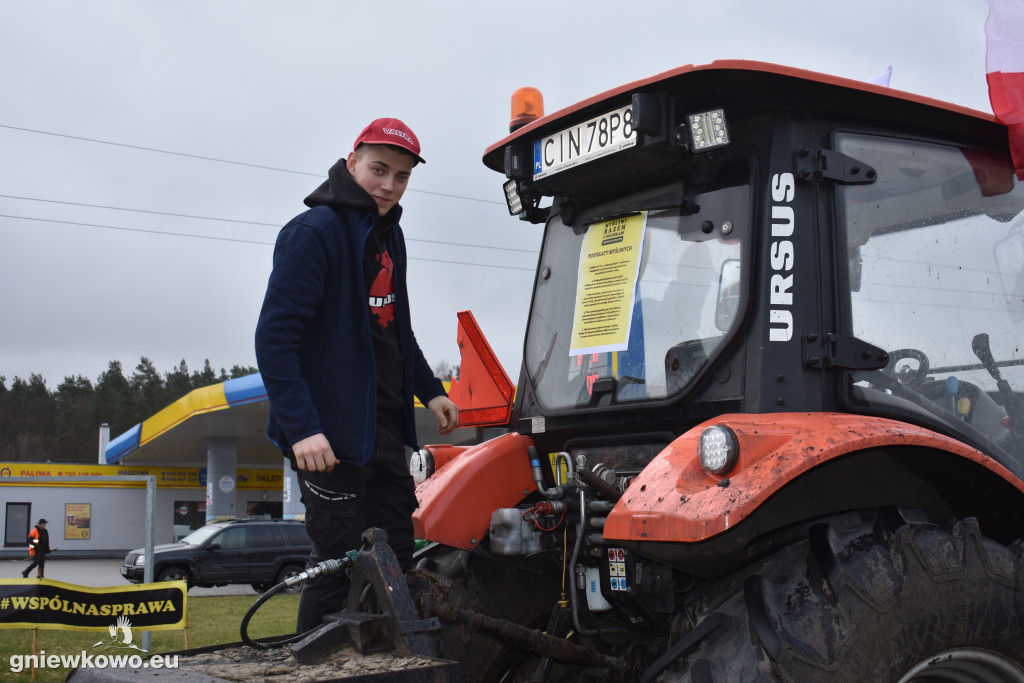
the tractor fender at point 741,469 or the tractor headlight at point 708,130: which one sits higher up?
the tractor headlight at point 708,130

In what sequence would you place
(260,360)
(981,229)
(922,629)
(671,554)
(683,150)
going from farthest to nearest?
1. (981,229)
2. (683,150)
3. (260,360)
4. (671,554)
5. (922,629)

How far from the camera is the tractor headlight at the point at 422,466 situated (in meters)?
3.88

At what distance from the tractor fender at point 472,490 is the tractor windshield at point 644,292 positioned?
28cm

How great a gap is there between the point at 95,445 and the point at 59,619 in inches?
2975

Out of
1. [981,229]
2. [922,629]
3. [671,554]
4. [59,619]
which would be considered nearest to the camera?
[922,629]

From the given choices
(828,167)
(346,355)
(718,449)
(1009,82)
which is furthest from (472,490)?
(1009,82)

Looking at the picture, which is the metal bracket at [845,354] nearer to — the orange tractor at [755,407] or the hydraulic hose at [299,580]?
the orange tractor at [755,407]

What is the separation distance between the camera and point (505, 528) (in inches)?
134

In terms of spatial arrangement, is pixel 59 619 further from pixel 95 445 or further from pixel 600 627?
pixel 95 445

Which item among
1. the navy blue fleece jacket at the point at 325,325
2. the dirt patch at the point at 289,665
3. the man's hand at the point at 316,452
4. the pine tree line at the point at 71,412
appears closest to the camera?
the dirt patch at the point at 289,665

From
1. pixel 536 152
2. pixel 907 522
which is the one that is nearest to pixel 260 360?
pixel 536 152

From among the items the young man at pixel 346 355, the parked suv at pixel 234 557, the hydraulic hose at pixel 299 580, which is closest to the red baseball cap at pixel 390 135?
the young man at pixel 346 355

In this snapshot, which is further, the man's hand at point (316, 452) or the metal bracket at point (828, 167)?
the metal bracket at point (828, 167)

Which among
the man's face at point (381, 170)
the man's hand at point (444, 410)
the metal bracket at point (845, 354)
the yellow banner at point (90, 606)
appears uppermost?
the man's face at point (381, 170)
